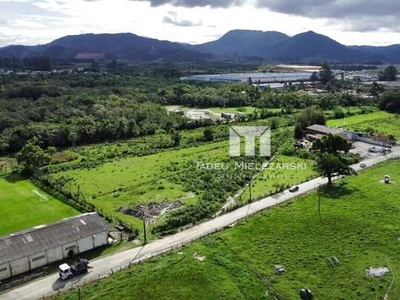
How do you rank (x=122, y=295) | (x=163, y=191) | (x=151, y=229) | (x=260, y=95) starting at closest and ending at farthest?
(x=122, y=295), (x=151, y=229), (x=163, y=191), (x=260, y=95)

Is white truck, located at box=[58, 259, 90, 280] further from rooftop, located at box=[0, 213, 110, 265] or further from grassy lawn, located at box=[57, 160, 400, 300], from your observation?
rooftop, located at box=[0, 213, 110, 265]

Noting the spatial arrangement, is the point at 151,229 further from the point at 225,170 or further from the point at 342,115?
the point at 342,115

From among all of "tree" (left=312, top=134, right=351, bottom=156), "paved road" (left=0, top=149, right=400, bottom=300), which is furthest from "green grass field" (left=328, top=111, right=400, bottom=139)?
"paved road" (left=0, top=149, right=400, bottom=300)

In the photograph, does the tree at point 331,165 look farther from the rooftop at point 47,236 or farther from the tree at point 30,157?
the tree at point 30,157

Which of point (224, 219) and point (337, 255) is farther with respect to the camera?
point (224, 219)

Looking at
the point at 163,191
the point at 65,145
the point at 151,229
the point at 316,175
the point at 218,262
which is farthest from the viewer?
the point at 65,145

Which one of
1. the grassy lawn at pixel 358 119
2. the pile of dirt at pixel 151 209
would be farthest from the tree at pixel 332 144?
the grassy lawn at pixel 358 119

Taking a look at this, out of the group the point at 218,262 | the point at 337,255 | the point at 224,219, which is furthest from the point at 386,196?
the point at 218,262
